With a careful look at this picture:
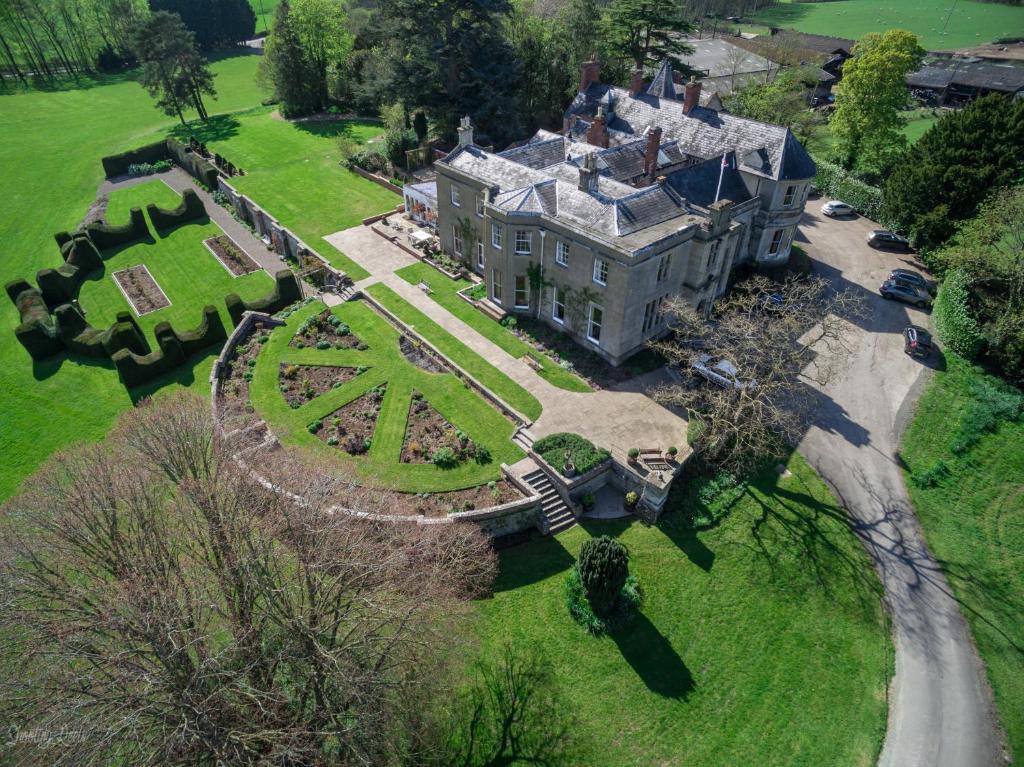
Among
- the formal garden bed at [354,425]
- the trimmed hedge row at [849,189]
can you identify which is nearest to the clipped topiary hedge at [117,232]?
the formal garden bed at [354,425]

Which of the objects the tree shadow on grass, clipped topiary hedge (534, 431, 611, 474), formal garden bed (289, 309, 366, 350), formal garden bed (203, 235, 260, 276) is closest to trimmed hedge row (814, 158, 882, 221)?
clipped topiary hedge (534, 431, 611, 474)

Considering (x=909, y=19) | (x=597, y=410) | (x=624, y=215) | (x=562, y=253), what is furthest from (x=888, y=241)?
(x=909, y=19)

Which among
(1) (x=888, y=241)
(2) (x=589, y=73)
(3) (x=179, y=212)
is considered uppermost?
(2) (x=589, y=73)

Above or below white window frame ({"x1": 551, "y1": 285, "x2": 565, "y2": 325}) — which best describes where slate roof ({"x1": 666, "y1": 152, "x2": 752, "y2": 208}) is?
above

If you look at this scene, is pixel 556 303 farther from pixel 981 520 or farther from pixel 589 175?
pixel 981 520

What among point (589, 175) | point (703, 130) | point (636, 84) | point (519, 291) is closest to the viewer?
point (589, 175)

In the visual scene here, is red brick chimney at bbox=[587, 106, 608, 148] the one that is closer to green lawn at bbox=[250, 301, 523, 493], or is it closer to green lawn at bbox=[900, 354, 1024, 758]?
green lawn at bbox=[250, 301, 523, 493]

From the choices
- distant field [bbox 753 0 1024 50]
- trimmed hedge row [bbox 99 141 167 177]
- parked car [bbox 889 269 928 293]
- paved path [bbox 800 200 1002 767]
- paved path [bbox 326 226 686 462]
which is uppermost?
distant field [bbox 753 0 1024 50]
